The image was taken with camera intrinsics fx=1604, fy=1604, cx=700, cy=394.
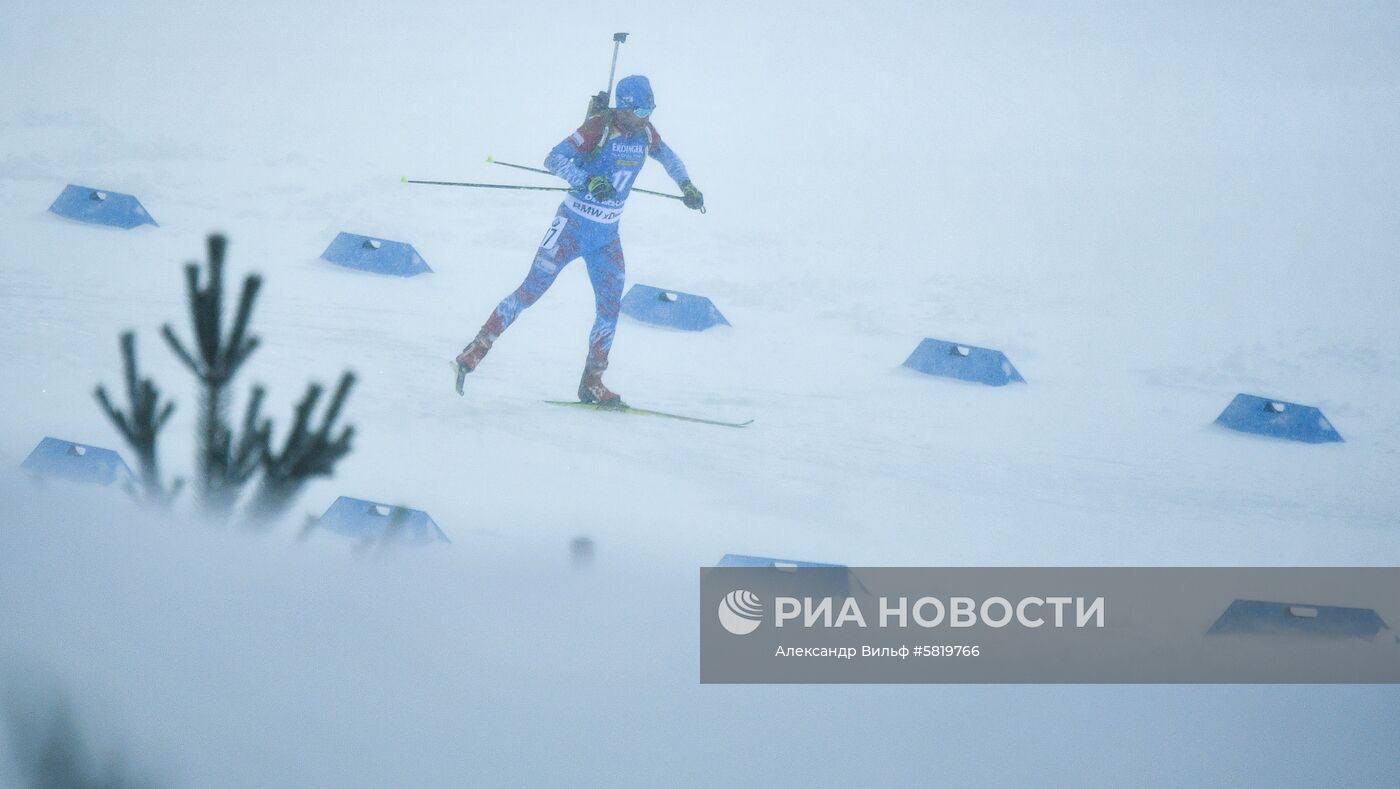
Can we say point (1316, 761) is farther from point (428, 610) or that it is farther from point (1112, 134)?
point (1112, 134)

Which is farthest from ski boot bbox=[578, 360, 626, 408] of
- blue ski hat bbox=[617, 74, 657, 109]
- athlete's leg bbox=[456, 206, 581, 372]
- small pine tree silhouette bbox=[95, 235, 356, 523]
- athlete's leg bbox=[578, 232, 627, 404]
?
small pine tree silhouette bbox=[95, 235, 356, 523]

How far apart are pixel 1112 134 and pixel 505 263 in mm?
1987

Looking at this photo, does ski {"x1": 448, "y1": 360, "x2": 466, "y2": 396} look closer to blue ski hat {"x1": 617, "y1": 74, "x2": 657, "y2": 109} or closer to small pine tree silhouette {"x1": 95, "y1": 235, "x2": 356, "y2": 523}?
blue ski hat {"x1": 617, "y1": 74, "x2": 657, "y2": 109}

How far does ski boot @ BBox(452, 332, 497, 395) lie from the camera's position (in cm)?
395

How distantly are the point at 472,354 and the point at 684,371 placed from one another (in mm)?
554

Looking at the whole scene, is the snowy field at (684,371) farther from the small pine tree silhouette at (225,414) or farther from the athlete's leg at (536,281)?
the small pine tree silhouette at (225,414)

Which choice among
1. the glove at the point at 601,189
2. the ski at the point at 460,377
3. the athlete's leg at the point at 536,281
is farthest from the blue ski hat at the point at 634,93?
the ski at the point at 460,377

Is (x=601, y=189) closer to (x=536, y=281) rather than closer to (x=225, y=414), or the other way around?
(x=536, y=281)

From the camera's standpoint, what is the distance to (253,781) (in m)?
3.03

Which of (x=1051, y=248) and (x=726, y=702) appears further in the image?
(x=1051, y=248)

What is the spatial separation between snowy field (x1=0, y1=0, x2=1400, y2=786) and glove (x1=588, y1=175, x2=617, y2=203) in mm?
484

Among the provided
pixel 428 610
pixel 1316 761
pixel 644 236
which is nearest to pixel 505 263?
pixel 644 236

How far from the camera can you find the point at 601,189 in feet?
12.5

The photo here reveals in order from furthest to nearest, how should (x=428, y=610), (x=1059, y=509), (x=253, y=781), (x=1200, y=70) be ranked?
1. (x=1200, y=70)
2. (x=1059, y=509)
3. (x=428, y=610)
4. (x=253, y=781)
